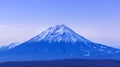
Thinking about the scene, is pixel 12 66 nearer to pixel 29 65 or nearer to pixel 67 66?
pixel 29 65

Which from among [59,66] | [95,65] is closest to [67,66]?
[59,66]

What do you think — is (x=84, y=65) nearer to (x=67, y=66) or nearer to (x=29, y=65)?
(x=67, y=66)

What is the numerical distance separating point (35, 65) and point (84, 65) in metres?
16.1

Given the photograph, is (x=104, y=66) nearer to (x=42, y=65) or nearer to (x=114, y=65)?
(x=114, y=65)

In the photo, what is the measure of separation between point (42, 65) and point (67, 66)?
8317 mm

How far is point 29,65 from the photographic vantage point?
376 ft

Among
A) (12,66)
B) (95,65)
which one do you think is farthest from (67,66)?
(12,66)

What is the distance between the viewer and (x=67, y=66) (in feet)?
365

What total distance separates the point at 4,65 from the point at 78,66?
2476cm

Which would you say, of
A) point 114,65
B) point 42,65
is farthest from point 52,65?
point 114,65

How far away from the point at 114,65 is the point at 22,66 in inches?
1215

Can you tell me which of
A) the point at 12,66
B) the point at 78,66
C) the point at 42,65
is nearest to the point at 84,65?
the point at 78,66

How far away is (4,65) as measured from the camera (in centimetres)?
11612

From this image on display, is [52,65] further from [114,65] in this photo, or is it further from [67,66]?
[114,65]
